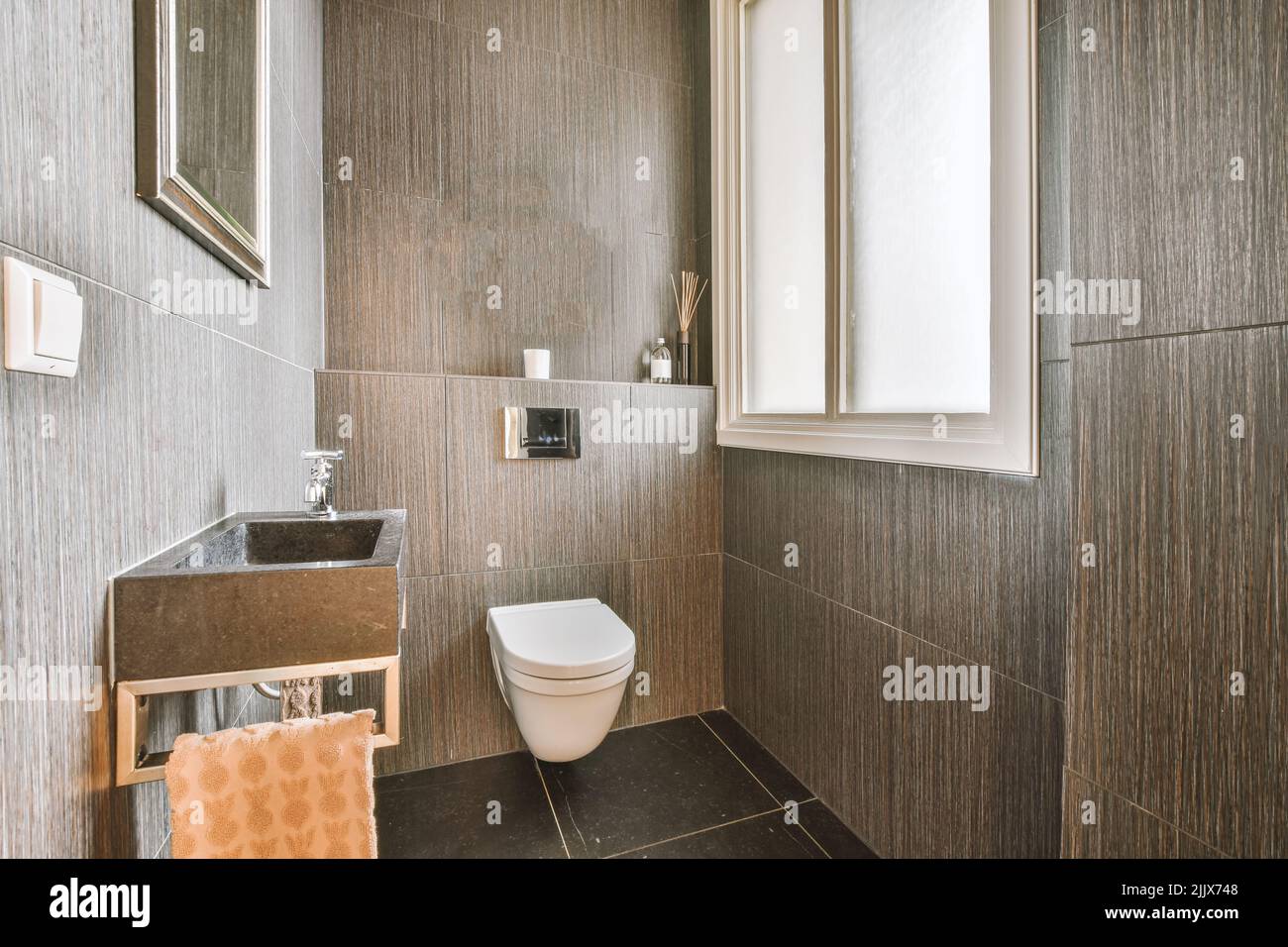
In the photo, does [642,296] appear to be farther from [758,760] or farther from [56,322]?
[56,322]

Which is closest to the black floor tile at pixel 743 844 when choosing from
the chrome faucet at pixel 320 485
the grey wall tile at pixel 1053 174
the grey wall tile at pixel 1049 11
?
the chrome faucet at pixel 320 485

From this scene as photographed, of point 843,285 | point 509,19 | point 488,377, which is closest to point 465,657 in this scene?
point 488,377

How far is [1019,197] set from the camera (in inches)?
45.7

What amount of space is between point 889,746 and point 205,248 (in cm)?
185

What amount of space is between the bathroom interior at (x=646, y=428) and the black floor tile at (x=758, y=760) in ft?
0.09

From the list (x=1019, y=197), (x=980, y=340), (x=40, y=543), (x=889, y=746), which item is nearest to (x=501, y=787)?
(x=889, y=746)

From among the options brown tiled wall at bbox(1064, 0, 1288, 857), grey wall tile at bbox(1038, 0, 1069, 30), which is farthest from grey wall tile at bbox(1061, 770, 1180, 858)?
grey wall tile at bbox(1038, 0, 1069, 30)

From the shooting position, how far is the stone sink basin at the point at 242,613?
714 millimetres

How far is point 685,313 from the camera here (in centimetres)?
250

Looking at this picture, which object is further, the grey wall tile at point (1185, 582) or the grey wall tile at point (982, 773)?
the grey wall tile at point (982, 773)

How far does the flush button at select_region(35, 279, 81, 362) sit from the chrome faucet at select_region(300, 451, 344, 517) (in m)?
0.67

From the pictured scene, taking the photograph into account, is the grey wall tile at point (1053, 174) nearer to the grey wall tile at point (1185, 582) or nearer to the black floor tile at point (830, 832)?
the grey wall tile at point (1185, 582)

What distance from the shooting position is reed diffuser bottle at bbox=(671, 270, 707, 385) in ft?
8.09
